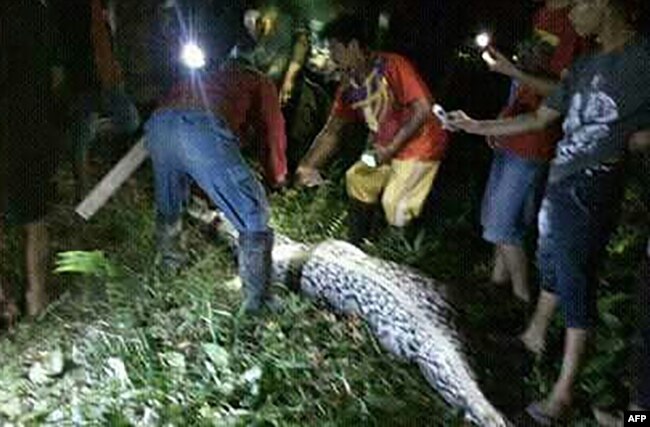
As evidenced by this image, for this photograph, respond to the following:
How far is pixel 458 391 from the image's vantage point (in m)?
5.07

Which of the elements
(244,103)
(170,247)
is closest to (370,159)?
(244,103)

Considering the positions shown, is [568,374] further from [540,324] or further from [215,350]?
[215,350]

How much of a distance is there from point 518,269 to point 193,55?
6.41 feet

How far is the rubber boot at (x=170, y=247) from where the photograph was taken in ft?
20.0

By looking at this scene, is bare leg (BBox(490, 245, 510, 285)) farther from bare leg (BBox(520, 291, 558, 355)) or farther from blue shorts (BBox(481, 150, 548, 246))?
bare leg (BBox(520, 291, 558, 355))

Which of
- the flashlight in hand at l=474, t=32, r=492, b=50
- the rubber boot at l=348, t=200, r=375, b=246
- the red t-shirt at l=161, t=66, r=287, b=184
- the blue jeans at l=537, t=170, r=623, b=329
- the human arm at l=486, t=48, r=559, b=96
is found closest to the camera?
the blue jeans at l=537, t=170, r=623, b=329

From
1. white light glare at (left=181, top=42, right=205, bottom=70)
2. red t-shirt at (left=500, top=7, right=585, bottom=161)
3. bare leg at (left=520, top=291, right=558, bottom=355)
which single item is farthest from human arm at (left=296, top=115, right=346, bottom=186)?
bare leg at (left=520, top=291, right=558, bottom=355)

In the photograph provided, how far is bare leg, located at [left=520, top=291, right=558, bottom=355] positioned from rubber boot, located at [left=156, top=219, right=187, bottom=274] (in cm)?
193

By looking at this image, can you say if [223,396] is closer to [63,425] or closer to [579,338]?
[63,425]

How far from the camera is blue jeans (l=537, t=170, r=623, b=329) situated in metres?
4.67

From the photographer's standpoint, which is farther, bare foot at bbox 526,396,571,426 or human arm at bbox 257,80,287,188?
human arm at bbox 257,80,287,188

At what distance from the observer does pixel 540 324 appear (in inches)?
212

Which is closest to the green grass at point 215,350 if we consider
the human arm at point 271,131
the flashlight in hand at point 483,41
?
the human arm at point 271,131

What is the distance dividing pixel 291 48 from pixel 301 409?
260 centimetres
